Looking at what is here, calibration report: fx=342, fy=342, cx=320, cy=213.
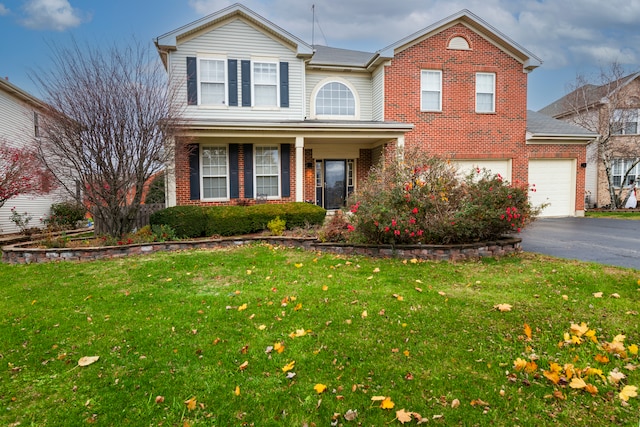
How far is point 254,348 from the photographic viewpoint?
118 inches

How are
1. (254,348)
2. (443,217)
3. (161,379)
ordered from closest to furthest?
(161,379) < (254,348) < (443,217)

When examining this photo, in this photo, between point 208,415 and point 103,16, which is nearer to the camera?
point 208,415

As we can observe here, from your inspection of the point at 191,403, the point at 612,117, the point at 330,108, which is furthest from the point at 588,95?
the point at 191,403

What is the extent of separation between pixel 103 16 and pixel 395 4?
592 inches

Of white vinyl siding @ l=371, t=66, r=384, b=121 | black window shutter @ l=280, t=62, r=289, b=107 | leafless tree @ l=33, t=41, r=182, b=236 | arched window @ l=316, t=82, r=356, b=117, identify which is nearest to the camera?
leafless tree @ l=33, t=41, r=182, b=236

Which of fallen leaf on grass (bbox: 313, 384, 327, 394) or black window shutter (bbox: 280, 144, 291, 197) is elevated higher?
black window shutter (bbox: 280, 144, 291, 197)

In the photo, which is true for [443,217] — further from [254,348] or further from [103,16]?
[103,16]

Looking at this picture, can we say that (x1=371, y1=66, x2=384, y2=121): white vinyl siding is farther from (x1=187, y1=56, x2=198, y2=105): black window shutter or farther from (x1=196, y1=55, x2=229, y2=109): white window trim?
(x1=187, y1=56, x2=198, y2=105): black window shutter

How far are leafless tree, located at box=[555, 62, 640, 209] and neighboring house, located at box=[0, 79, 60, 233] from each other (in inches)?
1032

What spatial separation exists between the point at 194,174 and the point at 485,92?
11423mm

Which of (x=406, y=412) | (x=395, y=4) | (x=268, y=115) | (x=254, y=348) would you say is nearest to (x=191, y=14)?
(x=268, y=115)

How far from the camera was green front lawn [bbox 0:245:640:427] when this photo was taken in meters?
2.21

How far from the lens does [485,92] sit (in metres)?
13.5

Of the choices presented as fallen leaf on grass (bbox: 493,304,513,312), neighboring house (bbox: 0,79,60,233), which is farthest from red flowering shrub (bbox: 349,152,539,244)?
neighboring house (bbox: 0,79,60,233)
